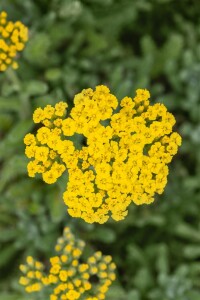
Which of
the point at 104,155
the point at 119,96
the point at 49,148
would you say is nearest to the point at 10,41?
the point at 49,148

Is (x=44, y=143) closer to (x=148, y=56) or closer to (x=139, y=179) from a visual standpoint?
(x=139, y=179)

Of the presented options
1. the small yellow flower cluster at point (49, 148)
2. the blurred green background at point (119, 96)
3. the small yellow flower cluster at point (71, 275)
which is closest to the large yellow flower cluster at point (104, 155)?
the small yellow flower cluster at point (49, 148)

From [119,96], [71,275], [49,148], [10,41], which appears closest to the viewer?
[49,148]

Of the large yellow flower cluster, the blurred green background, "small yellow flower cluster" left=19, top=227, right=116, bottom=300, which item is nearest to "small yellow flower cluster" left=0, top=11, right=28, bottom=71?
the blurred green background

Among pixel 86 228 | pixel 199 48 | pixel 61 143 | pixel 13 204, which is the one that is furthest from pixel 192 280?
pixel 61 143

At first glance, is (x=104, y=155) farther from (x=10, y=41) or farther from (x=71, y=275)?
(x=10, y=41)

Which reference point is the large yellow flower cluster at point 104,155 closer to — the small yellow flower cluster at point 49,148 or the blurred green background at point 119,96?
the small yellow flower cluster at point 49,148
